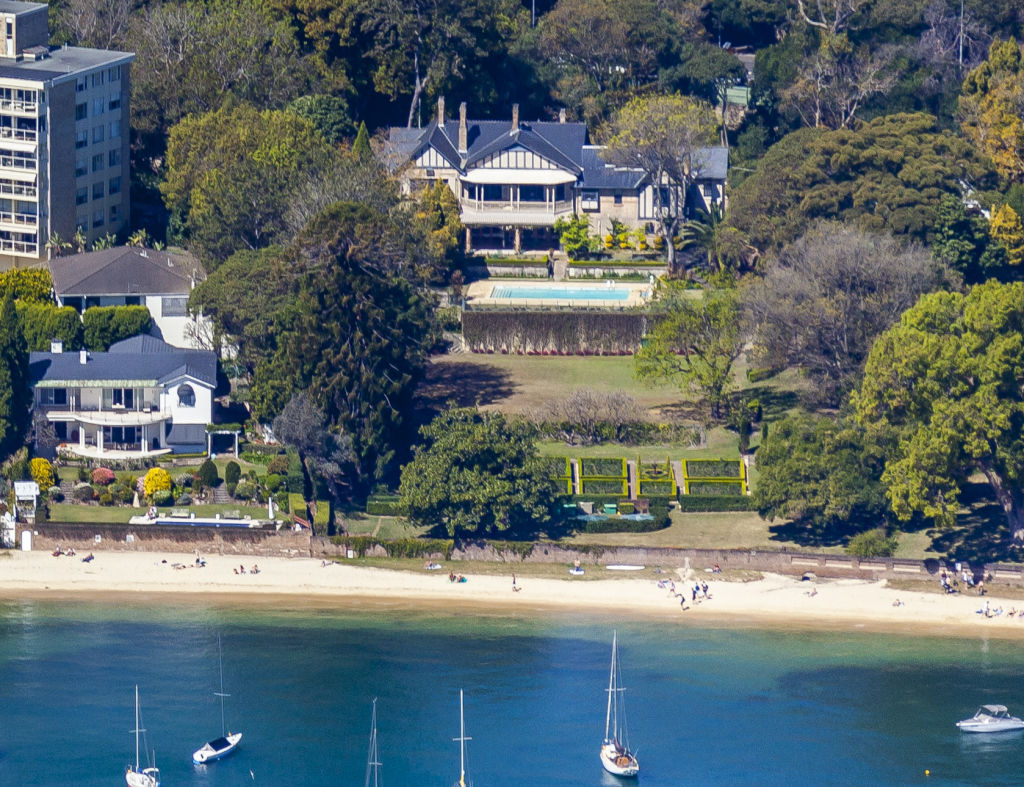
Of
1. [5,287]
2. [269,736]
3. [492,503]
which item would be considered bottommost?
[269,736]

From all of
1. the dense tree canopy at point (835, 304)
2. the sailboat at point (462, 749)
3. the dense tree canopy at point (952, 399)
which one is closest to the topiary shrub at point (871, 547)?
the dense tree canopy at point (952, 399)

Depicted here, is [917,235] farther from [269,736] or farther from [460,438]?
[269,736]

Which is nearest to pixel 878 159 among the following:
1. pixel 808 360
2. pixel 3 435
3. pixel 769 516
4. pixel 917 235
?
pixel 917 235

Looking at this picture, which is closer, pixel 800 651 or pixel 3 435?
pixel 800 651

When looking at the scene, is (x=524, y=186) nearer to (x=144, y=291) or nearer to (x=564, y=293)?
(x=564, y=293)

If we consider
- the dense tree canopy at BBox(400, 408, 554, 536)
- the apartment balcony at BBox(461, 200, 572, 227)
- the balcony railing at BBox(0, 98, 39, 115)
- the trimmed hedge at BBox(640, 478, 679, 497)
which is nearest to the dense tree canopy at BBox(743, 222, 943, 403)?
the trimmed hedge at BBox(640, 478, 679, 497)

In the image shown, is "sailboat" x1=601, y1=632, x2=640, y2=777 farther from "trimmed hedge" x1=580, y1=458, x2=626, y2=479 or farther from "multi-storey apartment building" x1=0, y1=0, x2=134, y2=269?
"multi-storey apartment building" x1=0, y1=0, x2=134, y2=269
